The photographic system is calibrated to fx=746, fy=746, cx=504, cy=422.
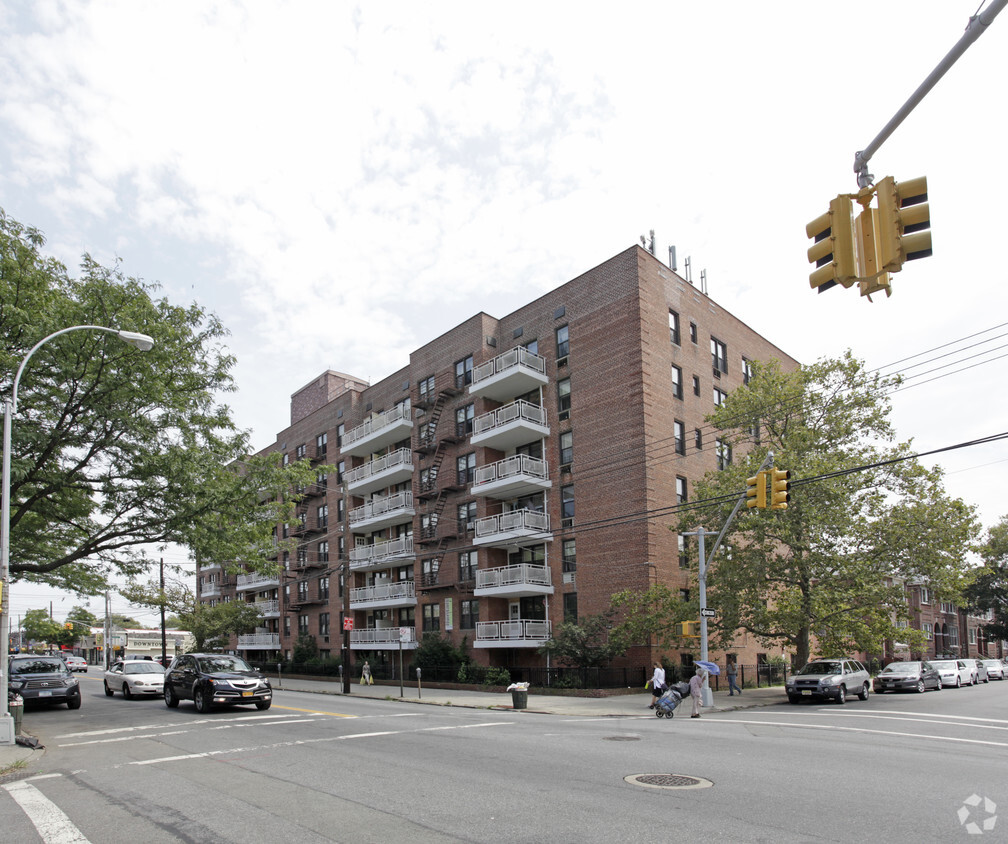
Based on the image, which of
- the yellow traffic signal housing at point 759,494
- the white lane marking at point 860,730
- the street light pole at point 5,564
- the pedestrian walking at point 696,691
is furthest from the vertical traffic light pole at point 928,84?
the pedestrian walking at point 696,691

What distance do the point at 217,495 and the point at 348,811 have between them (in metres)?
14.1

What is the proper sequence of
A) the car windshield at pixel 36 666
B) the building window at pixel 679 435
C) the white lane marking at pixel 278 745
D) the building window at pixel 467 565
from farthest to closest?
the building window at pixel 467 565, the building window at pixel 679 435, the car windshield at pixel 36 666, the white lane marking at pixel 278 745

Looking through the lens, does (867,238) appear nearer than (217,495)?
Yes

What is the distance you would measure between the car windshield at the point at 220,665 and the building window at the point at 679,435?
2008 cm

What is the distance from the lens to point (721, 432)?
3597 centimetres

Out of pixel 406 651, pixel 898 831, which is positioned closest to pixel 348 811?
pixel 898 831

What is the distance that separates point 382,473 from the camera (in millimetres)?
43406

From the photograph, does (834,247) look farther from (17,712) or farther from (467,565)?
(467,565)

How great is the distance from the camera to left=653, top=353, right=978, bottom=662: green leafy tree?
25.9m

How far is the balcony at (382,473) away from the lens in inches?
1679

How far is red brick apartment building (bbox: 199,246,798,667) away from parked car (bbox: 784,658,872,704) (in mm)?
5910

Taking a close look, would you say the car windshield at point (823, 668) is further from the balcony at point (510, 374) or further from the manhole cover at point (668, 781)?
the manhole cover at point (668, 781)

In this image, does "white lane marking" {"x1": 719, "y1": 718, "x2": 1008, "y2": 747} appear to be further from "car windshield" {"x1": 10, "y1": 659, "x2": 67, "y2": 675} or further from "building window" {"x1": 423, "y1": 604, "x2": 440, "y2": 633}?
"building window" {"x1": 423, "y1": 604, "x2": 440, "y2": 633}

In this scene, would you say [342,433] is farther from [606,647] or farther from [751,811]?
[751,811]
